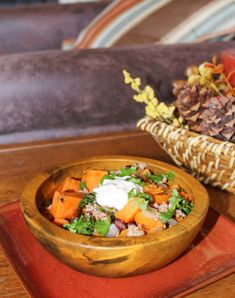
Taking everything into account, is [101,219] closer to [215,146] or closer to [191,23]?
[215,146]

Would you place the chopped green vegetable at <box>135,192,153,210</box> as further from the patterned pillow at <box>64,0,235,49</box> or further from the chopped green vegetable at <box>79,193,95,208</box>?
the patterned pillow at <box>64,0,235,49</box>

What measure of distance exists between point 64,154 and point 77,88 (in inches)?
11.9

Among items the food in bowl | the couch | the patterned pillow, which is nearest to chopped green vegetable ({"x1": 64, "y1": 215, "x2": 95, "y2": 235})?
the food in bowl

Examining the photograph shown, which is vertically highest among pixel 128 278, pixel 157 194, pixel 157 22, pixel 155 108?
pixel 157 22

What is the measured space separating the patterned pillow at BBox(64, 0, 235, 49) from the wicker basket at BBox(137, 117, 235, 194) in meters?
0.86

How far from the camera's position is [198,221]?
0.62 metres

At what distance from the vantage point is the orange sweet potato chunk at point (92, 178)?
76cm

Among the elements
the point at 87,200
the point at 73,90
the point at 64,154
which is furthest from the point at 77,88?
the point at 87,200

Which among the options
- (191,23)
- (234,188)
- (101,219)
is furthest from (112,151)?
(191,23)

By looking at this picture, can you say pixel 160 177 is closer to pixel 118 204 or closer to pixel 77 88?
pixel 118 204

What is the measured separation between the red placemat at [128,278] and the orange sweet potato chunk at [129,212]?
0.09 meters

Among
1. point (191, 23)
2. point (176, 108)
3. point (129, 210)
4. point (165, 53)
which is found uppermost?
point (191, 23)

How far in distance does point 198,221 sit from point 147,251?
0.09 m

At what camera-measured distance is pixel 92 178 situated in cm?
76
